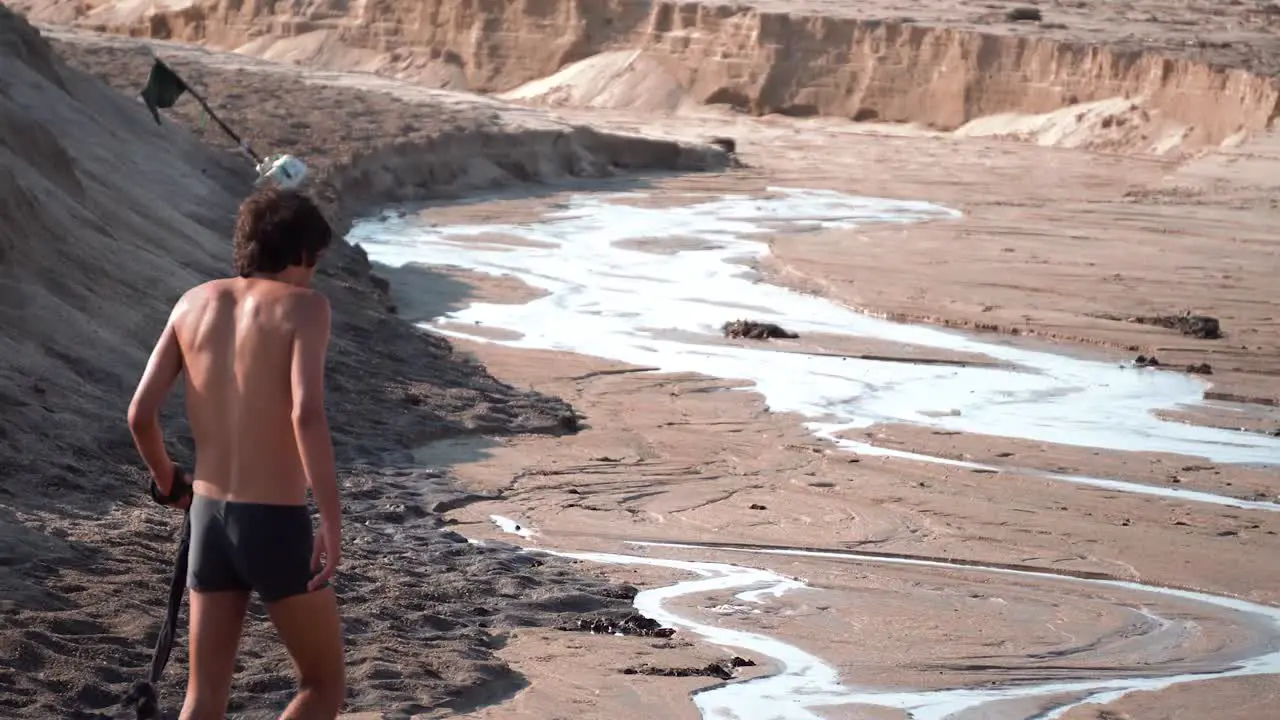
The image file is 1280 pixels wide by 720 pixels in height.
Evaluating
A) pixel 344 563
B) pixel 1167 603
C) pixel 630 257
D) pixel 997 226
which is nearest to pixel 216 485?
pixel 344 563

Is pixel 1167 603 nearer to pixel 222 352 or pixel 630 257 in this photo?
pixel 222 352

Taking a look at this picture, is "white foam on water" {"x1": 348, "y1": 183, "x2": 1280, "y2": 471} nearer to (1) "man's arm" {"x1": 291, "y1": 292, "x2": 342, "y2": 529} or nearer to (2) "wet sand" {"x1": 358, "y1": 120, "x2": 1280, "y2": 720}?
(2) "wet sand" {"x1": 358, "y1": 120, "x2": 1280, "y2": 720}

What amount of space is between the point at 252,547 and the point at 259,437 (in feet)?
0.68

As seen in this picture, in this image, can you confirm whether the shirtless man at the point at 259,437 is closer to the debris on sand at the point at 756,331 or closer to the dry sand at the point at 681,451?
the dry sand at the point at 681,451

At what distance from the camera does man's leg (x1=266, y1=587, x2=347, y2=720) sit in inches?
139

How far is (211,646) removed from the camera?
3.58 metres

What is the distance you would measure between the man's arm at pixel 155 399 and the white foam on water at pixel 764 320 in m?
6.71

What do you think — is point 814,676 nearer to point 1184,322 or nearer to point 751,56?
point 1184,322

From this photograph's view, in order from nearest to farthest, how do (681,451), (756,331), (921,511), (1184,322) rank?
(921,511), (681,451), (756,331), (1184,322)

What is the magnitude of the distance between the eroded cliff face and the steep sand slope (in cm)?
1529

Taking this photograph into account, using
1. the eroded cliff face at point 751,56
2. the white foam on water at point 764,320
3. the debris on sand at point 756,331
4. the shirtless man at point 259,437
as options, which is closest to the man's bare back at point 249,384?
the shirtless man at point 259,437

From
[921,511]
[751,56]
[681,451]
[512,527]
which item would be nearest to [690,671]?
[512,527]

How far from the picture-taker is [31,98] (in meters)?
11.9

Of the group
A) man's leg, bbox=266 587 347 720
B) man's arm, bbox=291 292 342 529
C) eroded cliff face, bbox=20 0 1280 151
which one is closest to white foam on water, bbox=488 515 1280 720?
man's leg, bbox=266 587 347 720
